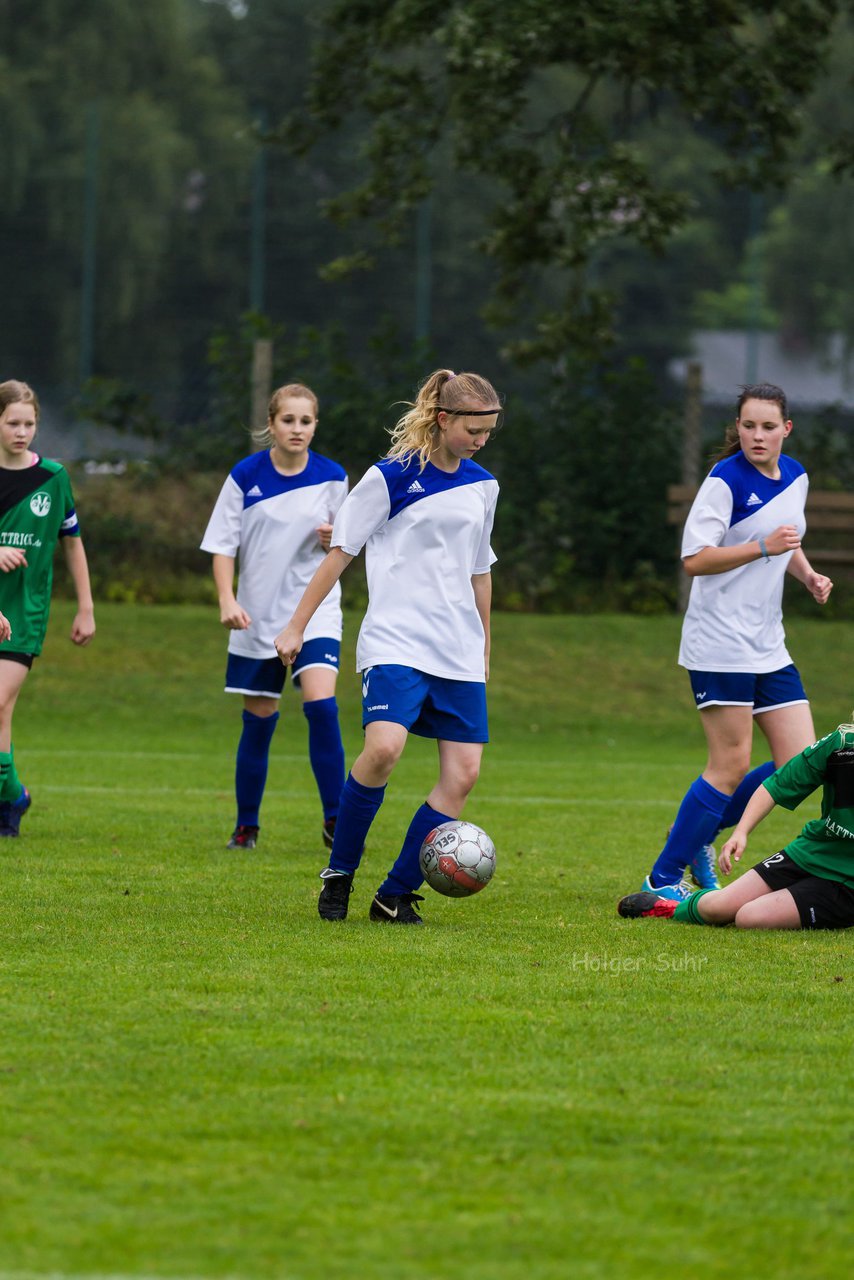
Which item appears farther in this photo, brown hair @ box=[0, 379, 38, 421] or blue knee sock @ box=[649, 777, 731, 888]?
brown hair @ box=[0, 379, 38, 421]

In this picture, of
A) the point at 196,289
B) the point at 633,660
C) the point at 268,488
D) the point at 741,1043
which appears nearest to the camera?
the point at 741,1043

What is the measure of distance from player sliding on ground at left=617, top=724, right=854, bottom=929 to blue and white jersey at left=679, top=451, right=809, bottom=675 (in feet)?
1.84

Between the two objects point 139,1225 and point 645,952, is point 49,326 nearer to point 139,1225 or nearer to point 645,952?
point 645,952

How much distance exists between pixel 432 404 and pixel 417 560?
533mm

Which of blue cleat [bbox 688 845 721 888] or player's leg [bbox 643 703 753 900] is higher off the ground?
player's leg [bbox 643 703 753 900]

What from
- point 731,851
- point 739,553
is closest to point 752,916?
point 731,851

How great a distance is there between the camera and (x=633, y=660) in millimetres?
17688

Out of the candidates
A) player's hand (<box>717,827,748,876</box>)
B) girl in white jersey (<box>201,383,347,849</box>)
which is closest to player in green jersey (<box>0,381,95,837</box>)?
girl in white jersey (<box>201,383,347,849</box>)

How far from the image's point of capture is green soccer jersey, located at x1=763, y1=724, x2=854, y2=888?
20.3ft

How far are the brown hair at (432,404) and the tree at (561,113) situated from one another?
11.0 metres

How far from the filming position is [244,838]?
8.52 m

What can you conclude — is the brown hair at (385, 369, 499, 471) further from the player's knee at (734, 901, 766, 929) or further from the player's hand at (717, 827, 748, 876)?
the player's knee at (734, 901, 766, 929)

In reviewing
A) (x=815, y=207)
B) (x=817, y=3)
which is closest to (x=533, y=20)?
(x=817, y=3)

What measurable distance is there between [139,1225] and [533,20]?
48.0 feet
